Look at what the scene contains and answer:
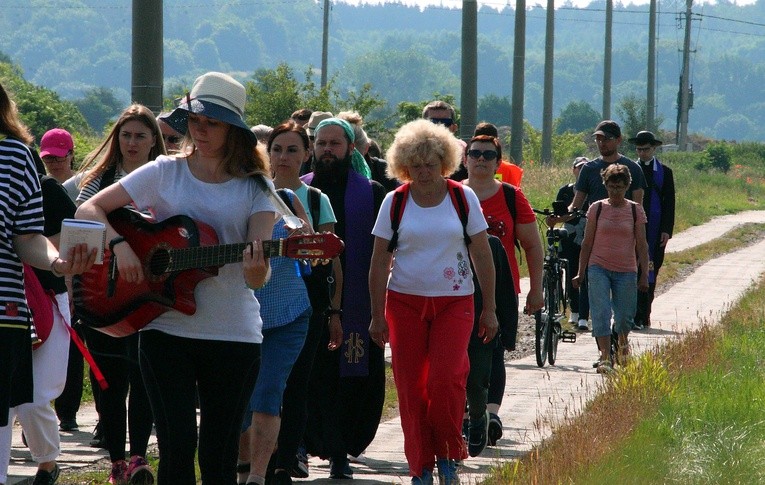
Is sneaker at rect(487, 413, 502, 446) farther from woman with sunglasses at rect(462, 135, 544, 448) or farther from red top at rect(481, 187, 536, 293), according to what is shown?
red top at rect(481, 187, 536, 293)

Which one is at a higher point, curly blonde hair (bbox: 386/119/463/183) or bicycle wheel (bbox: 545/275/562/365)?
curly blonde hair (bbox: 386/119/463/183)

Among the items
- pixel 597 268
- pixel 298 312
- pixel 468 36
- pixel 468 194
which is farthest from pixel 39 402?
pixel 468 36

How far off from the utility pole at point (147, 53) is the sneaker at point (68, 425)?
95.7 inches

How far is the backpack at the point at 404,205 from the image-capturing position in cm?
724

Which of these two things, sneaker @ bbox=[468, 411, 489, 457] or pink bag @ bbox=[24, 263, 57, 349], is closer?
pink bag @ bbox=[24, 263, 57, 349]

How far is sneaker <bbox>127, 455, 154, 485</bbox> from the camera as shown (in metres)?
Answer: 7.10

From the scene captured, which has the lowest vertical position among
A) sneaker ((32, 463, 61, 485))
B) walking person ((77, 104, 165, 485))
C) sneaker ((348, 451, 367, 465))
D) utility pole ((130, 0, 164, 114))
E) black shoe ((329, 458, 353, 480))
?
sneaker ((348, 451, 367, 465))

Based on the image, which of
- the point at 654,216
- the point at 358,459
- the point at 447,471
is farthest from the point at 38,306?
the point at 654,216

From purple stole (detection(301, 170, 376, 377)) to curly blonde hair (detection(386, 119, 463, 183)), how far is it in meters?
0.63

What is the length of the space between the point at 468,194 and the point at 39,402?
7.67ft

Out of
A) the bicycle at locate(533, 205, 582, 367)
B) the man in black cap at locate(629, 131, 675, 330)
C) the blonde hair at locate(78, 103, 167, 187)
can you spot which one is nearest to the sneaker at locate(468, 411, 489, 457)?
the blonde hair at locate(78, 103, 167, 187)

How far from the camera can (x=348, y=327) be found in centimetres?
811

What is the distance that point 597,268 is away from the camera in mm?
12016

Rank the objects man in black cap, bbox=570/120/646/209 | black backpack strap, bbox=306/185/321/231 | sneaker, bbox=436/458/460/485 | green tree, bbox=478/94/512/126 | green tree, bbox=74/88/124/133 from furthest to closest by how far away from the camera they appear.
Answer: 1. green tree, bbox=478/94/512/126
2. green tree, bbox=74/88/124/133
3. man in black cap, bbox=570/120/646/209
4. black backpack strap, bbox=306/185/321/231
5. sneaker, bbox=436/458/460/485
